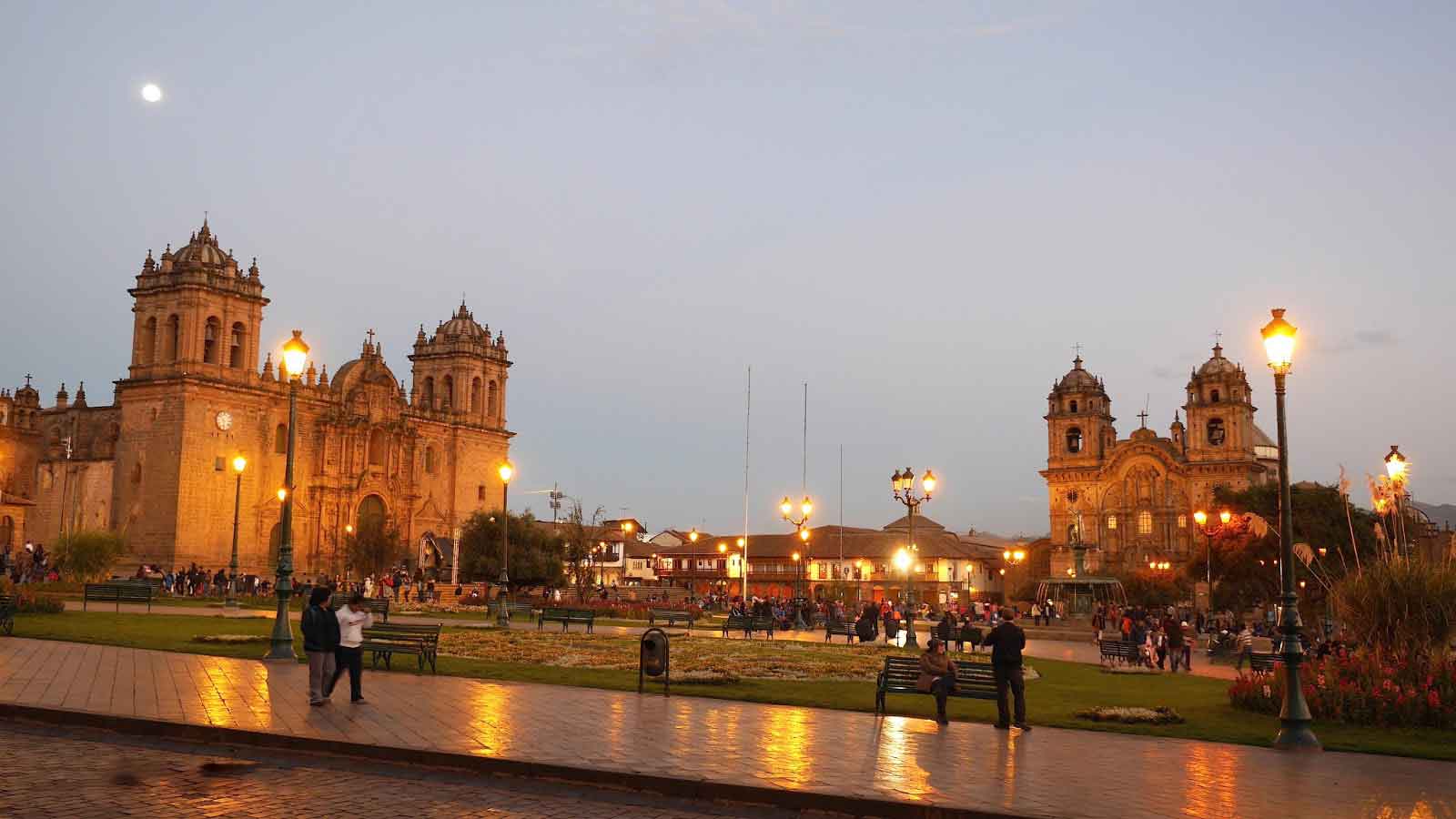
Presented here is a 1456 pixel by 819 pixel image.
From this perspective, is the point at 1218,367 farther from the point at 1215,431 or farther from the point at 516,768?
the point at 516,768

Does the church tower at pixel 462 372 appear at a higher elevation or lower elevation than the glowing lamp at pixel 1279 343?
higher

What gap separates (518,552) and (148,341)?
23.2 metres

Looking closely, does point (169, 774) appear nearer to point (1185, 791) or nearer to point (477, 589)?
point (1185, 791)

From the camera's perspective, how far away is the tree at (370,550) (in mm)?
63625

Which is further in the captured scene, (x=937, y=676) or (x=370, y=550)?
(x=370, y=550)

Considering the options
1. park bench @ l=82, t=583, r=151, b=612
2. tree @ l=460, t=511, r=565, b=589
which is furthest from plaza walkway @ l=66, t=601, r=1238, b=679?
tree @ l=460, t=511, r=565, b=589

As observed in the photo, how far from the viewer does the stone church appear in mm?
59562

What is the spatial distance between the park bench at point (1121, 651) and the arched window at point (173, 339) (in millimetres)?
51583

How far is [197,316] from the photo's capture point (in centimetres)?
6097

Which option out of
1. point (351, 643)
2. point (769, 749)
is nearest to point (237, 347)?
point (351, 643)

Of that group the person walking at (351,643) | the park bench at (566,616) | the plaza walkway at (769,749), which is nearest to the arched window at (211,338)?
the park bench at (566,616)

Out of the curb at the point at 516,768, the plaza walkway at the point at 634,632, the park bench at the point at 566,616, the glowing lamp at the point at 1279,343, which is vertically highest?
the glowing lamp at the point at 1279,343

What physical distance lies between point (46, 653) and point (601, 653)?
10405mm

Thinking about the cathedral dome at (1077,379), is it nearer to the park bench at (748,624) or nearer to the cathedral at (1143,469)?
the cathedral at (1143,469)
